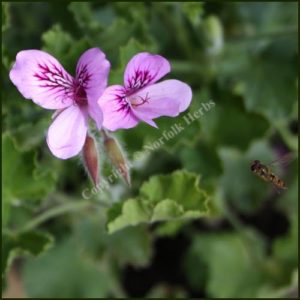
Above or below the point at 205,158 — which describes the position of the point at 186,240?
below

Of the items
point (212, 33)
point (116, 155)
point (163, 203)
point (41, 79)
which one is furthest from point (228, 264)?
point (41, 79)

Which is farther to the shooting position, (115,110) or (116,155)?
(116,155)

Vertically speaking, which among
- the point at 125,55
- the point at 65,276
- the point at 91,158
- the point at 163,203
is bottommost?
the point at 65,276

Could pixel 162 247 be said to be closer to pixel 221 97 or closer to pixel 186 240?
pixel 186 240

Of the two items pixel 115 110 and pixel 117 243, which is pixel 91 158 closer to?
pixel 115 110

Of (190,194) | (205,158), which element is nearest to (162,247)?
(205,158)

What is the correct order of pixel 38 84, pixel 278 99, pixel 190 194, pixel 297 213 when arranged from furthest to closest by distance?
pixel 297 213
pixel 278 99
pixel 190 194
pixel 38 84
